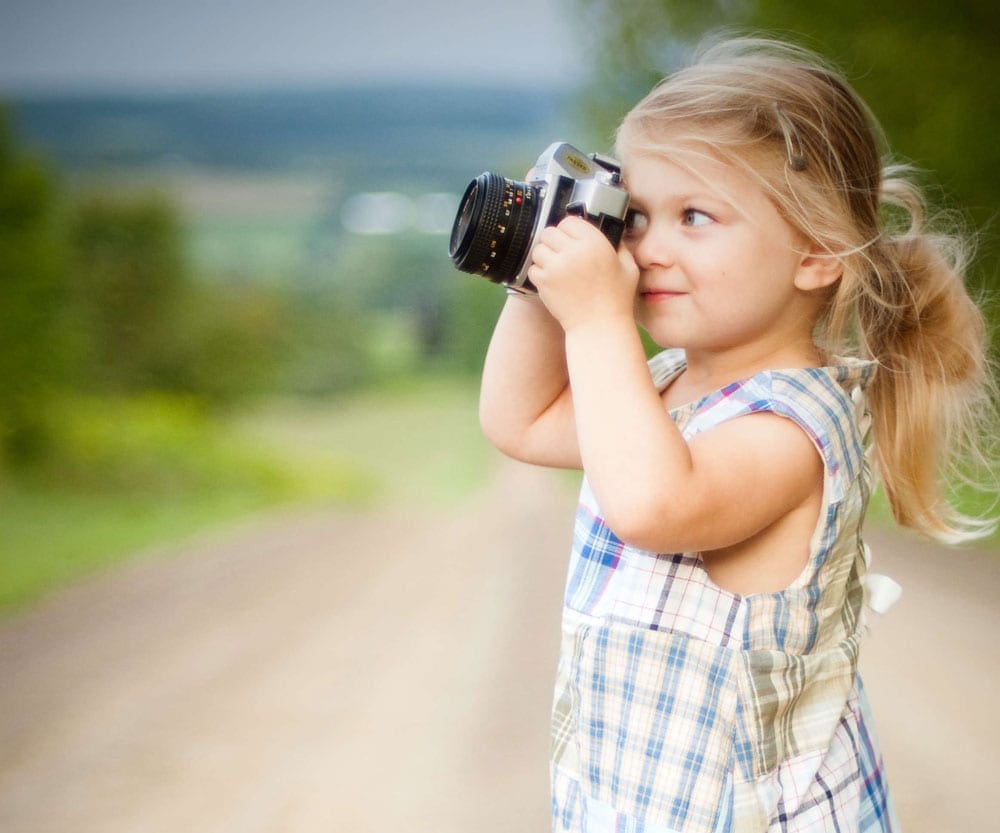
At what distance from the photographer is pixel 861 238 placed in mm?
749

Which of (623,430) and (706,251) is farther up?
(706,251)

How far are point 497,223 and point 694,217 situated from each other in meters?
0.13

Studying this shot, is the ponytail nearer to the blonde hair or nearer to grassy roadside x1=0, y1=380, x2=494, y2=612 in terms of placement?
the blonde hair

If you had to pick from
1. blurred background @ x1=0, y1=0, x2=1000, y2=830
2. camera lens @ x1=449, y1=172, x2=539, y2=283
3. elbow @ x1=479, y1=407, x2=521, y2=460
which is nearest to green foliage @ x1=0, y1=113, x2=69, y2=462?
blurred background @ x1=0, y1=0, x2=1000, y2=830

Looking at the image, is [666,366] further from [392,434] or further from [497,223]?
[392,434]

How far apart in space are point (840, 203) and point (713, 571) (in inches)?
10.0

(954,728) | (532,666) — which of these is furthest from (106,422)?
Answer: (954,728)

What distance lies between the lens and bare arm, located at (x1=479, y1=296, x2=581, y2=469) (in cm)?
83

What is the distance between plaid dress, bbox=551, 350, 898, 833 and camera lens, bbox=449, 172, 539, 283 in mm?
157

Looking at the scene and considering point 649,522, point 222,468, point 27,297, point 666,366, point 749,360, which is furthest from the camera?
point 222,468

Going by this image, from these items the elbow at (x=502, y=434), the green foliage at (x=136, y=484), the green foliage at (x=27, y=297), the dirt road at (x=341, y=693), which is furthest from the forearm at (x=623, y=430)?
the green foliage at (x=27, y=297)

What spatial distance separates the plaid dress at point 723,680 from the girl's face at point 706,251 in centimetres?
5

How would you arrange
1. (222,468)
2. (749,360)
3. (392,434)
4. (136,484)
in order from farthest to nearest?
(392,434), (222,468), (136,484), (749,360)

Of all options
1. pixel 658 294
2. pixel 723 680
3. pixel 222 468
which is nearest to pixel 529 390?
pixel 658 294
